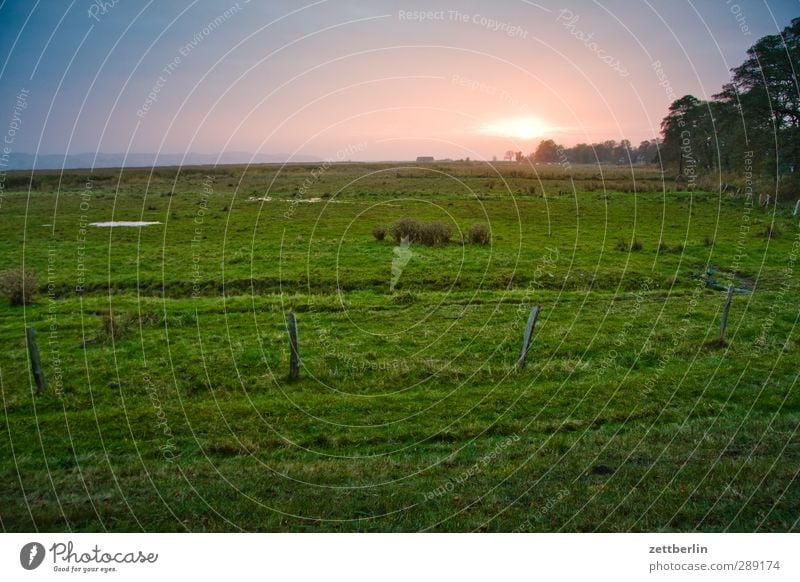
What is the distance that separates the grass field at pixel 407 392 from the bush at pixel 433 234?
2.19 m

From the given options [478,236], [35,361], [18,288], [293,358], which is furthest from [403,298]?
[18,288]

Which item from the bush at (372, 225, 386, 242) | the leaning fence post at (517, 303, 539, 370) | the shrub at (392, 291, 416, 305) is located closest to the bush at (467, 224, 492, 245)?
the bush at (372, 225, 386, 242)

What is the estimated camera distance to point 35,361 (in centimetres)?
1411

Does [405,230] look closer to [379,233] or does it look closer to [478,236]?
[379,233]

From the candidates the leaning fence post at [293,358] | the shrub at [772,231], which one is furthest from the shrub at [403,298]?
the shrub at [772,231]

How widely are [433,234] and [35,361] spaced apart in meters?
26.8

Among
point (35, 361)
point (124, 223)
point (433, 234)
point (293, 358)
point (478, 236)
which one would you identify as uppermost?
point (124, 223)

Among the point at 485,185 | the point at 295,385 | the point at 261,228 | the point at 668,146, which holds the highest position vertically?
the point at 668,146

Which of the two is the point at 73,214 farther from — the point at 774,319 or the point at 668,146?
the point at 668,146

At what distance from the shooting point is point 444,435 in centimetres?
1204

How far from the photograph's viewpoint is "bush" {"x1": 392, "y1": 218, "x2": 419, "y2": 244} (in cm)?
3765

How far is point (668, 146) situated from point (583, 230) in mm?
49705

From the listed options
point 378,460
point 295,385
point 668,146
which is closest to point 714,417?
point 378,460

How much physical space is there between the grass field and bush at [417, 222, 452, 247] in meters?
2.19
